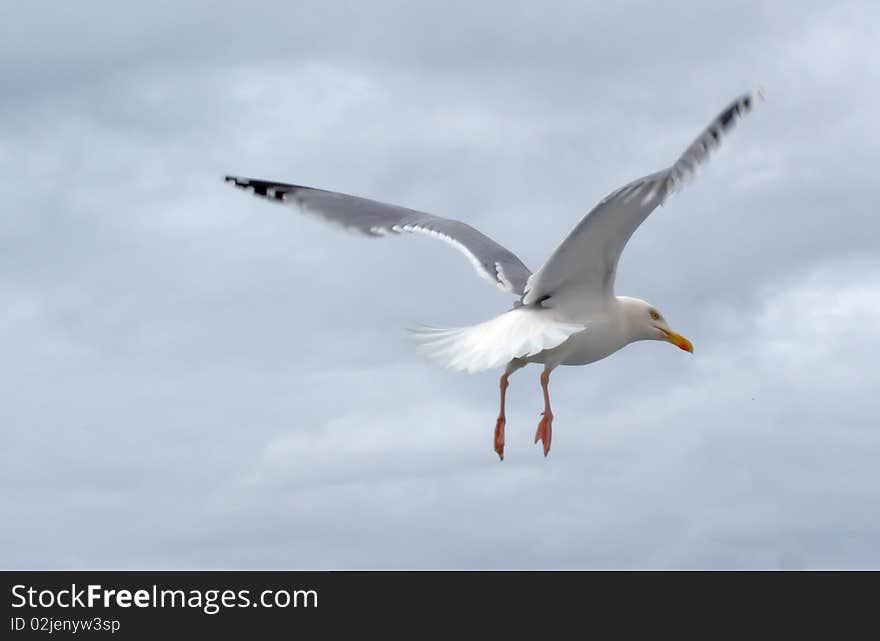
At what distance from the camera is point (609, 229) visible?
1328 cm

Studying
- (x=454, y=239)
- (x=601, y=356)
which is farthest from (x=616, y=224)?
(x=454, y=239)

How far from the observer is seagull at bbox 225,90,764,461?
41.3 ft

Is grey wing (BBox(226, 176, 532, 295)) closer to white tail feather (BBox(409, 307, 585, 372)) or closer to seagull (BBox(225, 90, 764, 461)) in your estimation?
seagull (BBox(225, 90, 764, 461))

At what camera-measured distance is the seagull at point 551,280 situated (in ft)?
41.3

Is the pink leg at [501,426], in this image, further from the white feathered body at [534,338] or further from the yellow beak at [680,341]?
the yellow beak at [680,341]

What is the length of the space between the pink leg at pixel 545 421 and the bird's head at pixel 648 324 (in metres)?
1.36

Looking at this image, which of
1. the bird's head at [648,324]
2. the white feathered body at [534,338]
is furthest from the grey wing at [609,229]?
the bird's head at [648,324]

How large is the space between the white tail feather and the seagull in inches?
0.4

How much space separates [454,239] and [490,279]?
39.5 inches

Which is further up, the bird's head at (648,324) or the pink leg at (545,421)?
the bird's head at (648,324)

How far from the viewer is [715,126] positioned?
488 inches

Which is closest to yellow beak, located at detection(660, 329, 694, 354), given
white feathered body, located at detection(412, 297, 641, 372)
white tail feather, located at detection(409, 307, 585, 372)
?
white feathered body, located at detection(412, 297, 641, 372)

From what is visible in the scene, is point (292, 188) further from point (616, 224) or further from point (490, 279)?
point (616, 224)

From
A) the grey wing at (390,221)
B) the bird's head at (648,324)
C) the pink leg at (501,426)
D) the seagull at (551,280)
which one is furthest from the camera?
the grey wing at (390,221)
